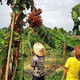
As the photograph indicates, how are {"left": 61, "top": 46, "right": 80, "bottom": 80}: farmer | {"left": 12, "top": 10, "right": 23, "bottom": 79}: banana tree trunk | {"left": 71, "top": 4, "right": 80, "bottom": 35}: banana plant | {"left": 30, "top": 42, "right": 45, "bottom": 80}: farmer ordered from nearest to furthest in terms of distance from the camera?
{"left": 12, "top": 10, "right": 23, "bottom": 79}: banana tree trunk → {"left": 61, "top": 46, "right": 80, "bottom": 80}: farmer → {"left": 30, "top": 42, "right": 45, "bottom": 80}: farmer → {"left": 71, "top": 4, "right": 80, "bottom": 35}: banana plant

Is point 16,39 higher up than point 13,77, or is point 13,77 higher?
point 16,39

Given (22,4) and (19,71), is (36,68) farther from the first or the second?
(22,4)

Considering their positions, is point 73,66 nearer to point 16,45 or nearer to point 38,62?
point 38,62

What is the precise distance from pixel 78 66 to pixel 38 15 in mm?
1024

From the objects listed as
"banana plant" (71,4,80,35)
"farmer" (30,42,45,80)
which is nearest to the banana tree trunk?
"farmer" (30,42,45,80)

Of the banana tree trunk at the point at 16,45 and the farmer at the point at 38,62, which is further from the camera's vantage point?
the farmer at the point at 38,62

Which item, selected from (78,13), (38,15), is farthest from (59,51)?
(38,15)

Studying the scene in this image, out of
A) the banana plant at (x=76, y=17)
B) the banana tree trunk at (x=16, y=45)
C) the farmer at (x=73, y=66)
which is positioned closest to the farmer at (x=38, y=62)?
the farmer at (x=73, y=66)

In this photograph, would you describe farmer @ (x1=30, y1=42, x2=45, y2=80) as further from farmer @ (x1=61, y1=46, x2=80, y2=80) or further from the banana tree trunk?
the banana tree trunk

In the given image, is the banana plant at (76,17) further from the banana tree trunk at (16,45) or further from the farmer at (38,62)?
the banana tree trunk at (16,45)

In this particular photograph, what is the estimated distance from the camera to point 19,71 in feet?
A: 5.03

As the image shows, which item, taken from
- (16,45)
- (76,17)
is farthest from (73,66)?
(76,17)

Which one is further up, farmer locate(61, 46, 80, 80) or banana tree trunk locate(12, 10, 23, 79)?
banana tree trunk locate(12, 10, 23, 79)

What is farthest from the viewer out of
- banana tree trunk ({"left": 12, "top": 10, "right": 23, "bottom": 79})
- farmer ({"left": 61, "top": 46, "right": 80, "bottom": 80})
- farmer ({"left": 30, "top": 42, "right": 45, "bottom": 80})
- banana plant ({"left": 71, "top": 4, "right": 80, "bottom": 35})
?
banana plant ({"left": 71, "top": 4, "right": 80, "bottom": 35})
